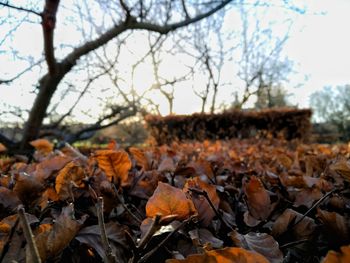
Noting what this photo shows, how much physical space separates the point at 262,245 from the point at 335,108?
40447 mm

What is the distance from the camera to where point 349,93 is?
1448 inches

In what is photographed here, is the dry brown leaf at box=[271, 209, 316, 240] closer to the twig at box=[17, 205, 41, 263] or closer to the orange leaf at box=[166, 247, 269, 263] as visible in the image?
the orange leaf at box=[166, 247, 269, 263]

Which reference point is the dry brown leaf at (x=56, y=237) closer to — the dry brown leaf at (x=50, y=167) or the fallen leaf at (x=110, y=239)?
the fallen leaf at (x=110, y=239)

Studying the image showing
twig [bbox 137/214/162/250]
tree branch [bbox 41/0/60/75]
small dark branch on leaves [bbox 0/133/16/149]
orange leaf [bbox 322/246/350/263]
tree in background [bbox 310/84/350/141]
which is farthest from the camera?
tree in background [bbox 310/84/350/141]

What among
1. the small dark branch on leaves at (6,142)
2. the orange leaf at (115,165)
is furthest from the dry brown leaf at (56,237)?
the small dark branch on leaves at (6,142)

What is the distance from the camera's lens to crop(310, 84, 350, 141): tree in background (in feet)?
95.9

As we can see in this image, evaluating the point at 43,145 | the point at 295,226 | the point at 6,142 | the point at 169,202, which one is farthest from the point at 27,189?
the point at 6,142

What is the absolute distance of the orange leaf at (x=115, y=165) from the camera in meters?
1.08

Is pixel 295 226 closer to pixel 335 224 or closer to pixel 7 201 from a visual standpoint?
pixel 335 224

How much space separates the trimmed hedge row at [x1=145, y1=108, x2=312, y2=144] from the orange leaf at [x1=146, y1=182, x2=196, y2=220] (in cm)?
1154

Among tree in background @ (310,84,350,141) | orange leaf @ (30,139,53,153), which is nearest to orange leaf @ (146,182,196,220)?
orange leaf @ (30,139,53,153)

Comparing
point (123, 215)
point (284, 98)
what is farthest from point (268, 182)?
point (284, 98)

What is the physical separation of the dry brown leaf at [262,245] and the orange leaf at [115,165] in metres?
0.46

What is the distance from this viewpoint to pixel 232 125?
1255 centimetres
